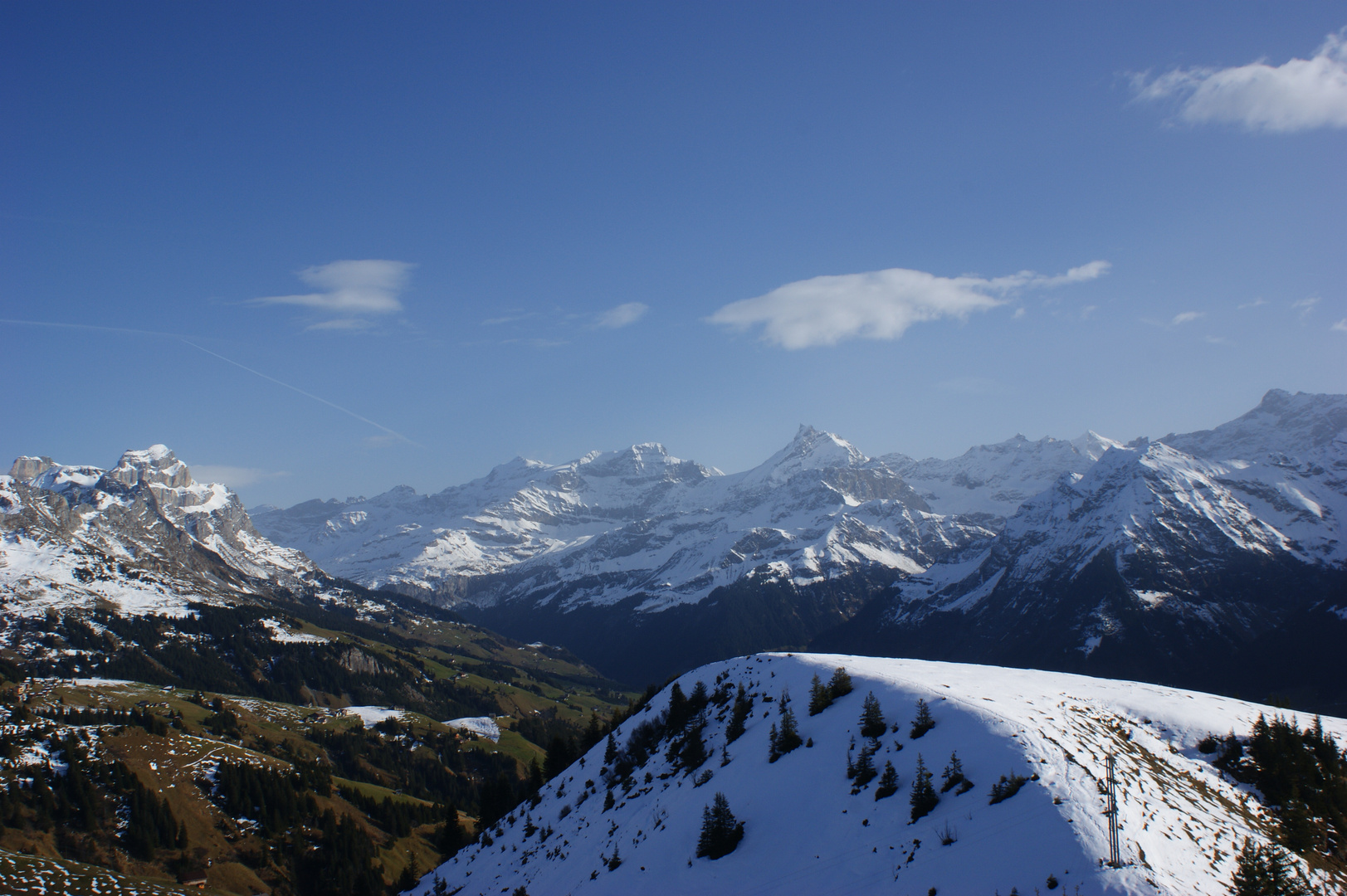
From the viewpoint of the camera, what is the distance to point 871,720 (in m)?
36.2

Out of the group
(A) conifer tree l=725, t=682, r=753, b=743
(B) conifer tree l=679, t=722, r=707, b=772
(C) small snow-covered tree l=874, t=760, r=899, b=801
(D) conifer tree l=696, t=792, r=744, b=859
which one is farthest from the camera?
(A) conifer tree l=725, t=682, r=753, b=743

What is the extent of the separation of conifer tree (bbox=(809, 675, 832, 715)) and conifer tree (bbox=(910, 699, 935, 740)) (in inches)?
→ 318

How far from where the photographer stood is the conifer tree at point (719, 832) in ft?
110

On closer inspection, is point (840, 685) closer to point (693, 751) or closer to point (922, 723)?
point (922, 723)

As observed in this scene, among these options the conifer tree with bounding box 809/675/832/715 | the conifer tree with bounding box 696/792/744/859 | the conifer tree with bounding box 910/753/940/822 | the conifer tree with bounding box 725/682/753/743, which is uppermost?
the conifer tree with bounding box 809/675/832/715

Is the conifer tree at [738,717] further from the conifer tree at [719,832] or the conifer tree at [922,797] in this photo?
the conifer tree at [922,797]

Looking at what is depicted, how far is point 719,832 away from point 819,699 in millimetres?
11399

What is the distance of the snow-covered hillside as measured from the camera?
77.7ft

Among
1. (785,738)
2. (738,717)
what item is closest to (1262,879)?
(785,738)

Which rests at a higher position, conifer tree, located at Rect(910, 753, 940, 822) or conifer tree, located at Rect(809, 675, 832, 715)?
conifer tree, located at Rect(809, 675, 832, 715)

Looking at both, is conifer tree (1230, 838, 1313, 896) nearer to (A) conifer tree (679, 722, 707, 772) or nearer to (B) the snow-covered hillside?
(B) the snow-covered hillside

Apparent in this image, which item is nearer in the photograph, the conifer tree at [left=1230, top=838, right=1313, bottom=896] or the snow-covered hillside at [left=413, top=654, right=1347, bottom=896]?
the conifer tree at [left=1230, top=838, right=1313, bottom=896]

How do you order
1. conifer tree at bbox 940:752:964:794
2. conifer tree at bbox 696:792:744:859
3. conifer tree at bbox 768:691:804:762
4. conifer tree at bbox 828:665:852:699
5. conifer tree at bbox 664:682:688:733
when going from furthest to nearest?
conifer tree at bbox 664:682:688:733
conifer tree at bbox 828:665:852:699
conifer tree at bbox 768:691:804:762
conifer tree at bbox 696:792:744:859
conifer tree at bbox 940:752:964:794

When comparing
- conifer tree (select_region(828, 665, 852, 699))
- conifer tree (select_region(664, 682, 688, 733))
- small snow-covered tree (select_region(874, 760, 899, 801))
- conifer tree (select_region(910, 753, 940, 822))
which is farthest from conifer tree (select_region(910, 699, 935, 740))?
conifer tree (select_region(664, 682, 688, 733))
